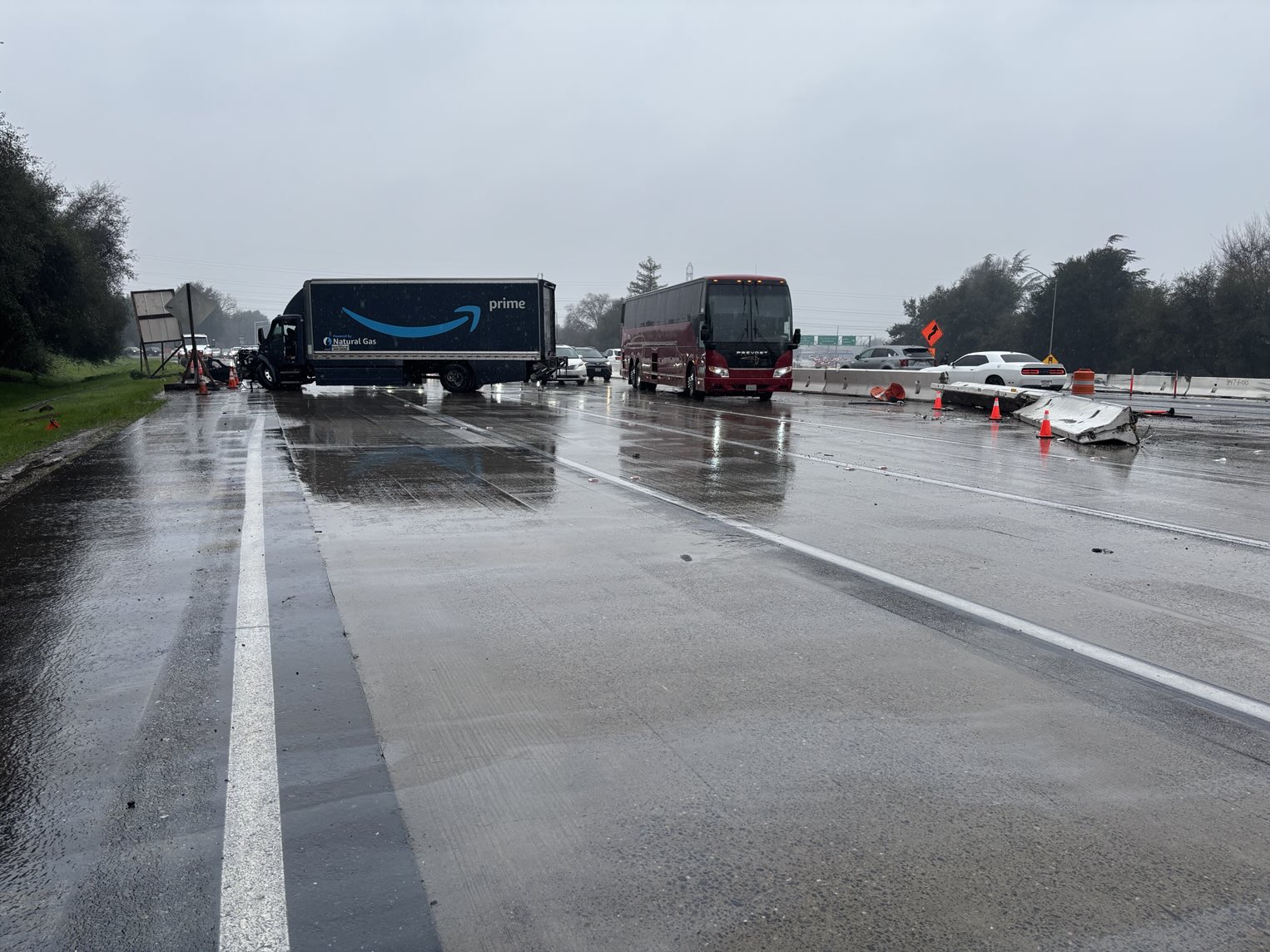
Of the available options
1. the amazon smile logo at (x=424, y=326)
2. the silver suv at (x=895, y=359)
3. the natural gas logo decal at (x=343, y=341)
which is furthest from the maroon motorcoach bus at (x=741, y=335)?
the silver suv at (x=895, y=359)

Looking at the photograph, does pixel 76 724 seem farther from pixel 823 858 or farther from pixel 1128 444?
pixel 1128 444

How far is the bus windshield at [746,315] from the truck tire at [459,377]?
30.7ft

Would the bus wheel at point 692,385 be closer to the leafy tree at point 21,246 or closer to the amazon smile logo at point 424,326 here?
the amazon smile logo at point 424,326

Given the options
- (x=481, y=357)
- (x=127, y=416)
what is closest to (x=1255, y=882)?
(x=127, y=416)

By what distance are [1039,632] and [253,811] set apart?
4.19 meters

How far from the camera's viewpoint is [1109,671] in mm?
5051

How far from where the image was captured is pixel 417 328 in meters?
33.8

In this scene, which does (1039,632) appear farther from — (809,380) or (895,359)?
(895,359)

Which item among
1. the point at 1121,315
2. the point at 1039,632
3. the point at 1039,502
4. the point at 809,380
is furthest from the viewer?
the point at 1121,315

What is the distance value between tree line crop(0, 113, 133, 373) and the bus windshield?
23.7 m

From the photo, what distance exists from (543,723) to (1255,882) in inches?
102

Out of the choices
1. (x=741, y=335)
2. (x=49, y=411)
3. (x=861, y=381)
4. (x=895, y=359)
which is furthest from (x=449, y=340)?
(x=895, y=359)

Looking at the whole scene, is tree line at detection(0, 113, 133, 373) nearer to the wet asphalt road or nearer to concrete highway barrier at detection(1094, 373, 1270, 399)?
the wet asphalt road

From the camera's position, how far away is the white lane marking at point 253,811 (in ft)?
9.44
